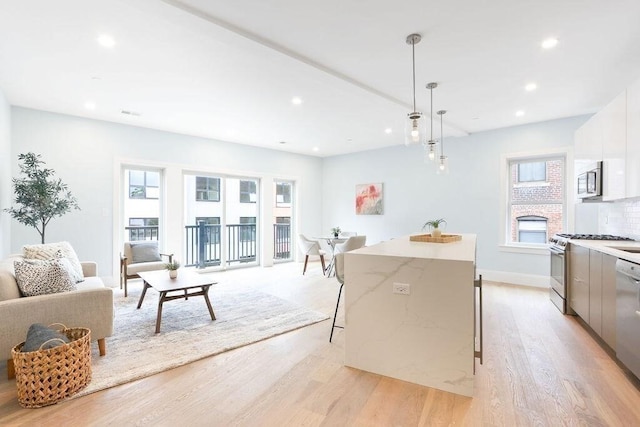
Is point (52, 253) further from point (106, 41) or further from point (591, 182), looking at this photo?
point (591, 182)

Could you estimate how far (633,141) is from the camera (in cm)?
291

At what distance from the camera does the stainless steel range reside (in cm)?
377

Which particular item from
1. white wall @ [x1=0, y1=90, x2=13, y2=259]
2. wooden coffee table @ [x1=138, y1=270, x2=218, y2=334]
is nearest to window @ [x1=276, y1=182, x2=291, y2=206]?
wooden coffee table @ [x1=138, y1=270, x2=218, y2=334]

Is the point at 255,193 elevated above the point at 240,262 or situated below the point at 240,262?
above

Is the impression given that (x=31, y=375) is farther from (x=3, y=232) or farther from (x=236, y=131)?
(x=236, y=131)

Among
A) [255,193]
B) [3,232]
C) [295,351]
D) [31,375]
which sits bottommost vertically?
[295,351]

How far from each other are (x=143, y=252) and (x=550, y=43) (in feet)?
18.0

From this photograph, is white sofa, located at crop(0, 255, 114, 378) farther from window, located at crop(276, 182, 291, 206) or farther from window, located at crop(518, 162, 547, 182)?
window, located at crop(518, 162, 547, 182)

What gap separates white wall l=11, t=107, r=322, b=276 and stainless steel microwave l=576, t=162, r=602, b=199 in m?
5.79

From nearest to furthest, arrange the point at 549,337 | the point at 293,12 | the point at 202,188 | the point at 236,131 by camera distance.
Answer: the point at 293,12
the point at 549,337
the point at 236,131
the point at 202,188

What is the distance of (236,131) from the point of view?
5707 mm

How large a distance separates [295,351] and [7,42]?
363 centimetres

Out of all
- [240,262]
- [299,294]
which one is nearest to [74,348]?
[299,294]

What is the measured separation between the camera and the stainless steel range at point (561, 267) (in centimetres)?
377
